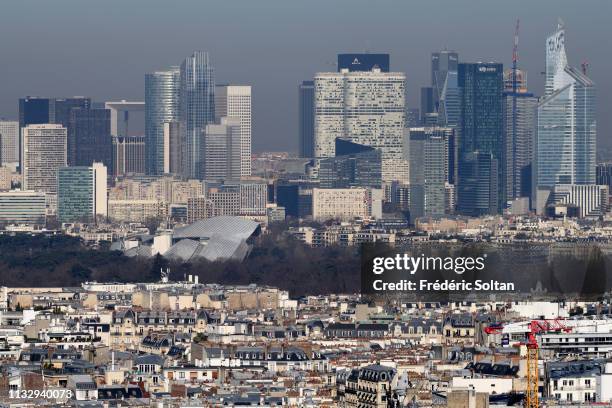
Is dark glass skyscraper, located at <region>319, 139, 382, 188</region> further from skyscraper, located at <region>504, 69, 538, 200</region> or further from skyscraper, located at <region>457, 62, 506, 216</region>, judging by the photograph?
skyscraper, located at <region>504, 69, 538, 200</region>

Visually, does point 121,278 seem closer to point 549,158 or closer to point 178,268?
point 178,268

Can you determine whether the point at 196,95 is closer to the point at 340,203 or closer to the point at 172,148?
the point at 172,148

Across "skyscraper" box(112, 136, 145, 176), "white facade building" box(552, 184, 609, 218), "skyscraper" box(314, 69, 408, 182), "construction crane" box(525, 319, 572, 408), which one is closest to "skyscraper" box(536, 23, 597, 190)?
"white facade building" box(552, 184, 609, 218)

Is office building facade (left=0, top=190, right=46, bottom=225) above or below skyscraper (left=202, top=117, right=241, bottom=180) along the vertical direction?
below

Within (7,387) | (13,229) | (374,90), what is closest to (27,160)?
(374,90)

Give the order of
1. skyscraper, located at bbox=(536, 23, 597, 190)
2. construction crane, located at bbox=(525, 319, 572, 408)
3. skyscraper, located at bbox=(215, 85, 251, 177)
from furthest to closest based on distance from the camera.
A: skyscraper, located at bbox=(215, 85, 251, 177)
skyscraper, located at bbox=(536, 23, 597, 190)
construction crane, located at bbox=(525, 319, 572, 408)

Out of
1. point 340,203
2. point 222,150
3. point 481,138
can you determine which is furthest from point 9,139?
point 340,203
